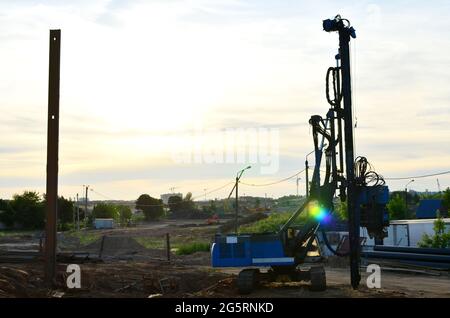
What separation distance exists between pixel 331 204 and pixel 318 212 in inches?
17.4

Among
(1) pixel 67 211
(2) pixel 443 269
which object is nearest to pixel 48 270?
(2) pixel 443 269

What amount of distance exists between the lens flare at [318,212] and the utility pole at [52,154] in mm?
7305

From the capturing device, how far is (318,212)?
18531mm

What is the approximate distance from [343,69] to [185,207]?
128461 mm

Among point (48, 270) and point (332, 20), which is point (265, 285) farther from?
point (332, 20)

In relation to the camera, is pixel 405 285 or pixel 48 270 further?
pixel 405 285

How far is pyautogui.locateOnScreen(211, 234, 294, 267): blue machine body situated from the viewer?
59.6 ft

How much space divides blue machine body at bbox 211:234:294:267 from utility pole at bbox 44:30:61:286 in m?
4.57

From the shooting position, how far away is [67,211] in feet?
324

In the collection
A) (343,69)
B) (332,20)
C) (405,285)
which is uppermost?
(332,20)

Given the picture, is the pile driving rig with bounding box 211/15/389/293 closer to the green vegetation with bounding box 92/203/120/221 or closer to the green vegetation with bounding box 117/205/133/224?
the green vegetation with bounding box 117/205/133/224

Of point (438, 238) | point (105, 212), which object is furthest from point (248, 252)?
point (105, 212)

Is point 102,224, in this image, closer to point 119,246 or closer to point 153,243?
point 153,243
